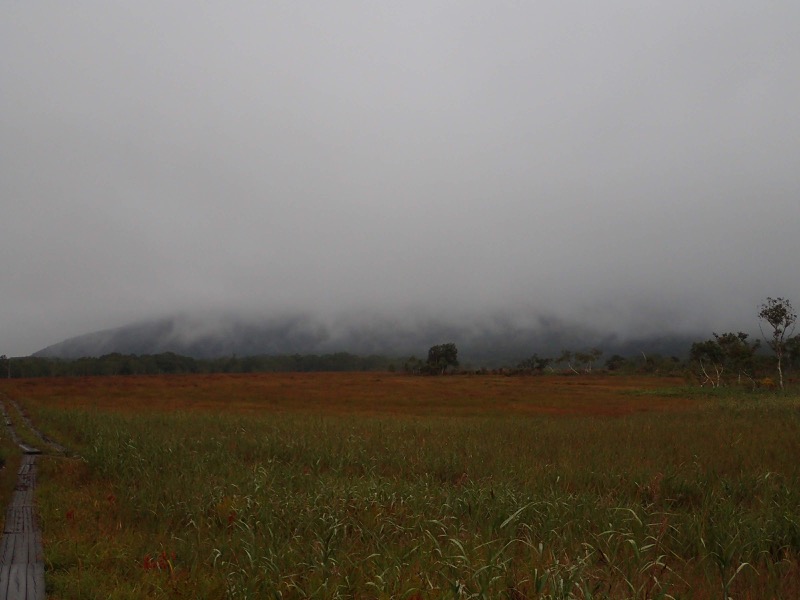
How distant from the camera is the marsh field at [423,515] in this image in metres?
5.48

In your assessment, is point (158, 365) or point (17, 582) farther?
point (158, 365)

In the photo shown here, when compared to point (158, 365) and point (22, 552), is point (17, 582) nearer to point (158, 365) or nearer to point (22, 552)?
point (22, 552)

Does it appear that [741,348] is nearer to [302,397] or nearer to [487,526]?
[302,397]

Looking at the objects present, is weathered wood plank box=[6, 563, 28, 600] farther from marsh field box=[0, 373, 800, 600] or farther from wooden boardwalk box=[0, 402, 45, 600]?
marsh field box=[0, 373, 800, 600]

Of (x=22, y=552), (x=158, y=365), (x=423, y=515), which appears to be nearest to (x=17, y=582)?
(x=22, y=552)

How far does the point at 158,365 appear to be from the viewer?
394 feet

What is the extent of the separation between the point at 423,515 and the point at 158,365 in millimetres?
125123

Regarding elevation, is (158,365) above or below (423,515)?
above

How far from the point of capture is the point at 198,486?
31.5 feet

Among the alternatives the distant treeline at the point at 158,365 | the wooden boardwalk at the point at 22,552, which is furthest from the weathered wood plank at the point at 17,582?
the distant treeline at the point at 158,365

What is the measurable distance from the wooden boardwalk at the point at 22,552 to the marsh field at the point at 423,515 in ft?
0.53

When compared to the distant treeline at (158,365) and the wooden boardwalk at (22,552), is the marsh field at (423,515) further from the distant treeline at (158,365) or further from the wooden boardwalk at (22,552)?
the distant treeline at (158,365)

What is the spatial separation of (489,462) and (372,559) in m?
6.44

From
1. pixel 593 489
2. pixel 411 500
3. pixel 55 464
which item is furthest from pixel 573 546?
pixel 55 464
